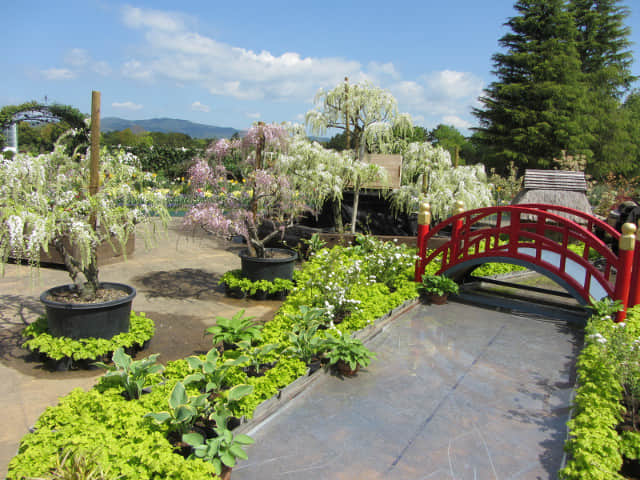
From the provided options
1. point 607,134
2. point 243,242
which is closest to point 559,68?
point 607,134

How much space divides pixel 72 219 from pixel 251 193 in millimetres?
3492

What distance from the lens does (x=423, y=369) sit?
15.8ft

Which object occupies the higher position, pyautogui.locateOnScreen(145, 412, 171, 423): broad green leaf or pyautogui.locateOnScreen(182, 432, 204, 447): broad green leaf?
pyautogui.locateOnScreen(145, 412, 171, 423): broad green leaf

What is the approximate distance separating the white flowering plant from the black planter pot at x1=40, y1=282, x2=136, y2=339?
0.35 m

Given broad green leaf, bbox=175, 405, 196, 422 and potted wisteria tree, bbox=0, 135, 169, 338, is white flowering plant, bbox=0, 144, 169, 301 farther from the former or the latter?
broad green leaf, bbox=175, 405, 196, 422

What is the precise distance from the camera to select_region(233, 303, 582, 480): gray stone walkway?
317cm

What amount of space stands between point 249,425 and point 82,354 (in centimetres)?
220

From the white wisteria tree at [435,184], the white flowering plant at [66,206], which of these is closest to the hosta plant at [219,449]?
the white flowering plant at [66,206]

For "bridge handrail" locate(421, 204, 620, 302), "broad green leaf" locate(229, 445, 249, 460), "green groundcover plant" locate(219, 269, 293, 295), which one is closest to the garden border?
"broad green leaf" locate(229, 445, 249, 460)

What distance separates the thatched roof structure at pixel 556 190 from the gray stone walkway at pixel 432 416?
26.4ft

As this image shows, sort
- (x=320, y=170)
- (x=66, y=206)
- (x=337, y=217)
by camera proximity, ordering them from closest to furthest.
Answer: (x=66, y=206)
(x=320, y=170)
(x=337, y=217)

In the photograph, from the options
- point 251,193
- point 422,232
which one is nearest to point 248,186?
point 251,193

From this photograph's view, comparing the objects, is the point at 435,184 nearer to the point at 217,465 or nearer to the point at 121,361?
the point at 121,361

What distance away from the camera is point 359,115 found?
36.3ft
